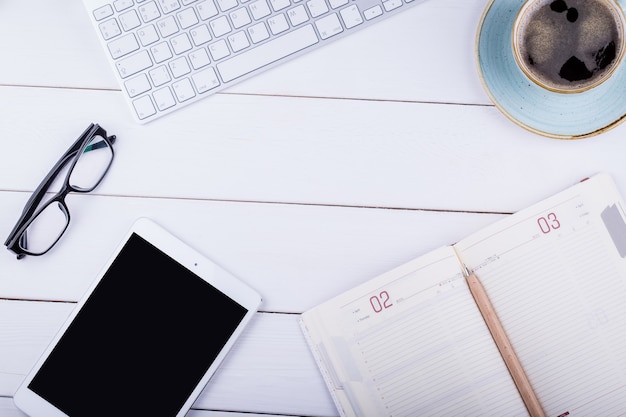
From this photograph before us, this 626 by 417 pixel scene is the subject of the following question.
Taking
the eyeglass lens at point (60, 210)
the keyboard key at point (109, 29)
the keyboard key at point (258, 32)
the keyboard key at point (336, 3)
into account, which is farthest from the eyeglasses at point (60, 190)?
the keyboard key at point (336, 3)

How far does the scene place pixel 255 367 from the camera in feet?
2.40

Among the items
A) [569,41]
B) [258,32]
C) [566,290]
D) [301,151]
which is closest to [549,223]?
[566,290]

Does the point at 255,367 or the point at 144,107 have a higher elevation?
the point at 144,107

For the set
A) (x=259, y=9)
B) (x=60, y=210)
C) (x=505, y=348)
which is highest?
(x=259, y=9)

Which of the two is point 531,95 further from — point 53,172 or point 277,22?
point 53,172

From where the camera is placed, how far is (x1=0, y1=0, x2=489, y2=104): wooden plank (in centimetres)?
73

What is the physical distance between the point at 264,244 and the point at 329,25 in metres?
0.28

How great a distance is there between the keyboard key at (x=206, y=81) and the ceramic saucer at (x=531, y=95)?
316 mm

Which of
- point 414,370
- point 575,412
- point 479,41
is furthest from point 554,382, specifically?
point 479,41

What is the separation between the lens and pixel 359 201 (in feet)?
2.40

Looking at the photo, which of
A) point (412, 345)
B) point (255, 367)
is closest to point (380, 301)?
point (412, 345)

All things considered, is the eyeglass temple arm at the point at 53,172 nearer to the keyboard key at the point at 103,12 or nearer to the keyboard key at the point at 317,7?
the keyboard key at the point at 103,12

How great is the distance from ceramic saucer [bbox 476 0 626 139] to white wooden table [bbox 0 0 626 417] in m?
0.04

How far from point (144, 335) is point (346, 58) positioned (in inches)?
16.7
